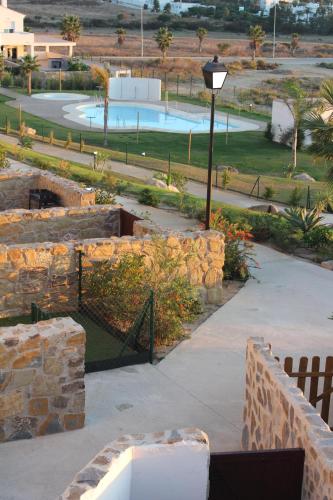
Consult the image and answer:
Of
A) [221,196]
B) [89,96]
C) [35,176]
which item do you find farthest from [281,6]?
[35,176]

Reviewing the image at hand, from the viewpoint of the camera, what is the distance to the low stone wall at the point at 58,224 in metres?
16.7

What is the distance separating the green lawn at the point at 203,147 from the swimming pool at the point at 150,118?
90.4 inches

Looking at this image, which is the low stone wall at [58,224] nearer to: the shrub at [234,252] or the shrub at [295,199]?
the shrub at [234,252]

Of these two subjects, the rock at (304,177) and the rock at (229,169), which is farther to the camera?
the rock at (229,169)

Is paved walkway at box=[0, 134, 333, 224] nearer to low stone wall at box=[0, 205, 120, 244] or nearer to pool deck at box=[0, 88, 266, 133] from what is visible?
pool deck at box=[0, 88, 266, 133]

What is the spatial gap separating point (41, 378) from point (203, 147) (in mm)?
36991

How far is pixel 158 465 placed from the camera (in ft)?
23.9

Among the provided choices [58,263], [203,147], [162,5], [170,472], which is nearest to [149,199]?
[58,263]

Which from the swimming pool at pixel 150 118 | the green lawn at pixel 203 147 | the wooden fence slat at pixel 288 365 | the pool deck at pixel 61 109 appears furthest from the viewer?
the swimming pool at pixel 150 118

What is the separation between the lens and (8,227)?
54.5 feet

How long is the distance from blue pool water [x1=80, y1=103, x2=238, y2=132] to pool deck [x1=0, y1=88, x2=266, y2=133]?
0.99 m

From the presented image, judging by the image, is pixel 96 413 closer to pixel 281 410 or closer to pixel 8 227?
pixel 281 410

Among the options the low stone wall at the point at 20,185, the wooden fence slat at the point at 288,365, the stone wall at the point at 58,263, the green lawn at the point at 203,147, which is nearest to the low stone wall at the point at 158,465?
the wooden fence slat at the point at 288,365

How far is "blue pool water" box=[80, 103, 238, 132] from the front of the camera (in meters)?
54.0
